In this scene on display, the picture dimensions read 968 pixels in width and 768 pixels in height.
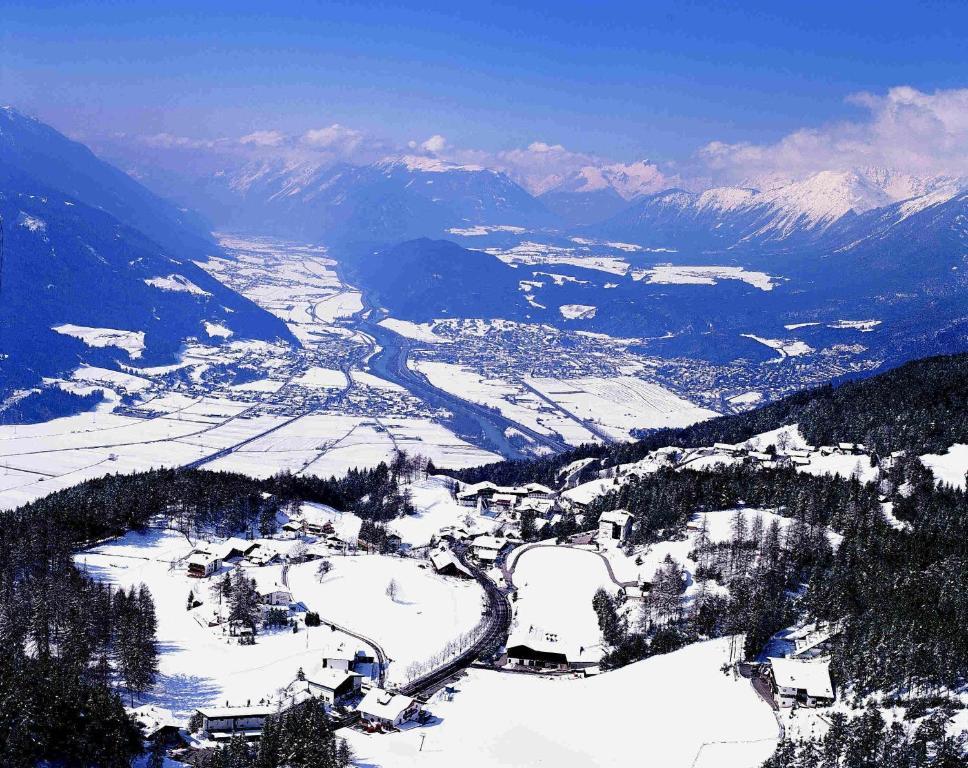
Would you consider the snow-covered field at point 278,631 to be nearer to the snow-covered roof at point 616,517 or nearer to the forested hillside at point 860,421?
the snow-covered roof at point 616,517

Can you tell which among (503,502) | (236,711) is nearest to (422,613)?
(236,711)

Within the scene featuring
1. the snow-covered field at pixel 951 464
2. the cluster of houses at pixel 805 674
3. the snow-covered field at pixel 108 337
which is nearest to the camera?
the cluster of houses at pixel 805 674

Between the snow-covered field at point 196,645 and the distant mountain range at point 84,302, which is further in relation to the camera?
the distant mountain range at point 84,302

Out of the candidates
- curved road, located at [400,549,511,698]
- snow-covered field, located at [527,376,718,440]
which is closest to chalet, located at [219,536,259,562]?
curved road, located at [400,549,511,698]

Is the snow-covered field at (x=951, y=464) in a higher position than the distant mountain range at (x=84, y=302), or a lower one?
lower

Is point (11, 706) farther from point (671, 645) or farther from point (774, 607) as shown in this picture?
point (774, 607)

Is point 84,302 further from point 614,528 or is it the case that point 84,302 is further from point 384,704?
point 384,704

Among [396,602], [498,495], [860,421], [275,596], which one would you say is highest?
[860,421]

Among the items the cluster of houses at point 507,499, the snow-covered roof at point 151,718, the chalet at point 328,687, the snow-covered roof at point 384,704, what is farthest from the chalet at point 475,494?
the snow-covered roof at point 151,718
